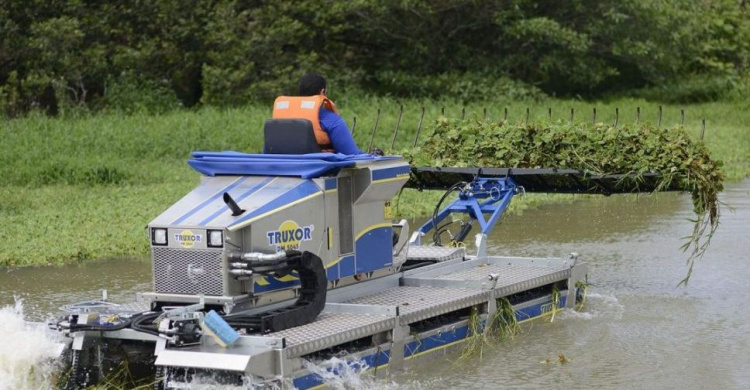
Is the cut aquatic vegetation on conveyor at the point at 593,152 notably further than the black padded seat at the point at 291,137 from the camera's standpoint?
Yes

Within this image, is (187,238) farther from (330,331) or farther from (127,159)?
Result: (127,159)

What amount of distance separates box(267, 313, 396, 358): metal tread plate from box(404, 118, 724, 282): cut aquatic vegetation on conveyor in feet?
10.8

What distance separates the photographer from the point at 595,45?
28.5m

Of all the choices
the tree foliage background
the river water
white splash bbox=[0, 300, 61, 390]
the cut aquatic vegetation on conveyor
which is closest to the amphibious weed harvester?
white splash bbox=[0, 300, 61, 390]

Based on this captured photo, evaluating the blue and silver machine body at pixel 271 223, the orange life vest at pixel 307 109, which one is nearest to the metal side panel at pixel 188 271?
the blue and silver machine body at pixel 271 223

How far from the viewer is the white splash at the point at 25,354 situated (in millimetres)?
7250

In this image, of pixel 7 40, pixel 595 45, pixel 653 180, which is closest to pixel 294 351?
pixel 653 180

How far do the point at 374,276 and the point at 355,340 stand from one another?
3.86 feet

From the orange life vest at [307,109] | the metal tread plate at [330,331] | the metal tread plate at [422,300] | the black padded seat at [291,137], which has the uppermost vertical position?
the orange life vest at [307,109]

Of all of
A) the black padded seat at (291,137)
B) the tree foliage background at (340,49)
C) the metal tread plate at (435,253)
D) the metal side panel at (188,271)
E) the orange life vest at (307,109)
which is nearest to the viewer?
the metal side panel at (188,271)

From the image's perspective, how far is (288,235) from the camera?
7883 millimetres

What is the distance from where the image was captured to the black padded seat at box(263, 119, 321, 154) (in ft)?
28.0

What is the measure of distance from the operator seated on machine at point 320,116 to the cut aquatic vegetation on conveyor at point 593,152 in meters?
2.60

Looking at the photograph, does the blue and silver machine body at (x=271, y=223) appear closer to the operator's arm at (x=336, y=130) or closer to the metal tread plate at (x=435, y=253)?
the operator's arm at (x=336, y=130)
